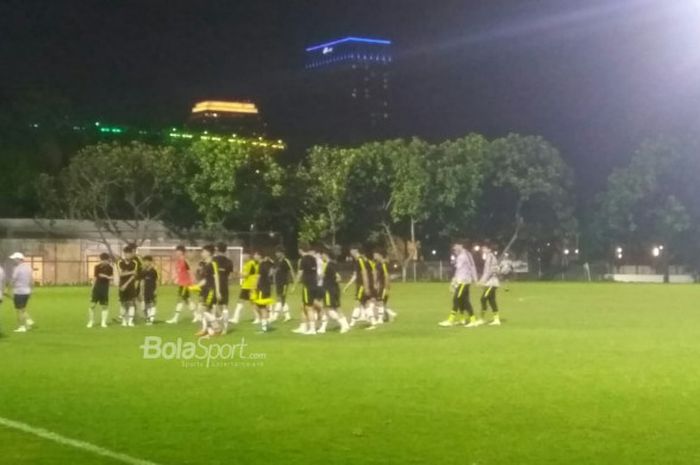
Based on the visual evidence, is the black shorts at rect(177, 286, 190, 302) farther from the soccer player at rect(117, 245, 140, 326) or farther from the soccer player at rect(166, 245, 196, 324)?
the soccer player at rect(117, 245, 140, 326)

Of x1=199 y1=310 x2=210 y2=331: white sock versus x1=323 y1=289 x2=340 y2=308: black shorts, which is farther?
x1=323 y1=289 x2=340 y2=308: black shorts

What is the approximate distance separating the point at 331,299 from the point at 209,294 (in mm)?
3283

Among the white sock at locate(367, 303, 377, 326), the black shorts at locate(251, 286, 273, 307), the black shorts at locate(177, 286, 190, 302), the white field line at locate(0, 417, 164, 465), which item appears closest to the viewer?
the white field line at locate(0, 417, 164, 465)

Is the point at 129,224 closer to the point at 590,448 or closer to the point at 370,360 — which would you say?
the point at 370,360

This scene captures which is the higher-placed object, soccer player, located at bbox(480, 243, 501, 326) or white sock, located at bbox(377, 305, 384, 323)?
soccer player, located at bbox(480, 243, 501, 326)

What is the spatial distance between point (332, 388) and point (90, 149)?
54564mm

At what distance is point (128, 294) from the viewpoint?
2656 centimetres

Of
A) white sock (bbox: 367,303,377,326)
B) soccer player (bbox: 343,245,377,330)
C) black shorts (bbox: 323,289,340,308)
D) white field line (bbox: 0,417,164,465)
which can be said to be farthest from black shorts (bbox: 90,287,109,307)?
white field line (bbox: 0,417,164,465)

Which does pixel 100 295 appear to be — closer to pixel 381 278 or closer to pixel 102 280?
pixel 102 280

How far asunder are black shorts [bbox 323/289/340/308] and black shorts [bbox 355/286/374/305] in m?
1.30

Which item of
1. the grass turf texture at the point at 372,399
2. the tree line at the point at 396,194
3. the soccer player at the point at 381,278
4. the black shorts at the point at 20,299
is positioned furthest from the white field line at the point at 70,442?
the tree line at the point at 396,194

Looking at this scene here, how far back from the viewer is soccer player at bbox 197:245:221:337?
2231 centimetres

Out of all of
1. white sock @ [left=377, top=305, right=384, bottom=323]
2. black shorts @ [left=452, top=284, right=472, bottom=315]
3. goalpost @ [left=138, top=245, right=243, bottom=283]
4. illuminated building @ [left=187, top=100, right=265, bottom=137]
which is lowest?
white sock @ [left=377, top=305, right=384, bottom=323]

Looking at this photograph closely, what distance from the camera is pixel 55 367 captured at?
694 inches
